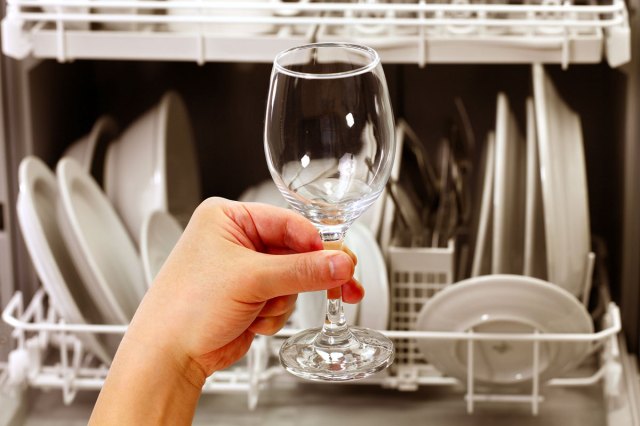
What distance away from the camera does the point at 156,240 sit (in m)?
1.21

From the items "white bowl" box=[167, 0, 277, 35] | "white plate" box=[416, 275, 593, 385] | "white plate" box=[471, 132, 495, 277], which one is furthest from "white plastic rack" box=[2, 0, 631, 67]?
"white plate" box=[416, 275, 593, 385]

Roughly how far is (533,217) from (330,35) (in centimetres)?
31

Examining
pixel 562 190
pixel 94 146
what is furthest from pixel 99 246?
pixel 562 190

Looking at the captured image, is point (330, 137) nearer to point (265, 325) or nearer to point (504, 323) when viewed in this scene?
point (265, 325)

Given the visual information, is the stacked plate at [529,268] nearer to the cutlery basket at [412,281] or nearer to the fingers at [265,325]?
the cutlery basket at [412,281]

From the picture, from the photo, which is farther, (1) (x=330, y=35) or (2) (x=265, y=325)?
(1) (x=330, y=35)

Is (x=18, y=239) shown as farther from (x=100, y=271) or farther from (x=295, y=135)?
(x=295, y=135)

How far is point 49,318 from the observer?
1229 millimetres

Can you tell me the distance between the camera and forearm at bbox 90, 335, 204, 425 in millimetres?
767

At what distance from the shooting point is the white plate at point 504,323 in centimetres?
109

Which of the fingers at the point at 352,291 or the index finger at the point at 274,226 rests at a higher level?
the index finger at the point at 274,226

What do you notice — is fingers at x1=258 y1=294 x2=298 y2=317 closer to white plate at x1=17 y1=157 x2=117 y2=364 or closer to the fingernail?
the fingernail

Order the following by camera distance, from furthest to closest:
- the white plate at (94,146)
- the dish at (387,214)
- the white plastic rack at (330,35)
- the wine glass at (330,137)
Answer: the white plate at (94,146)
the dish at (387,214)
the white plastic rack at (330,35)
the wine glass at (330,137)

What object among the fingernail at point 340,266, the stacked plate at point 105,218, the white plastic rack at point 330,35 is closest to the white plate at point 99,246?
the stacked plate at point 105,218
